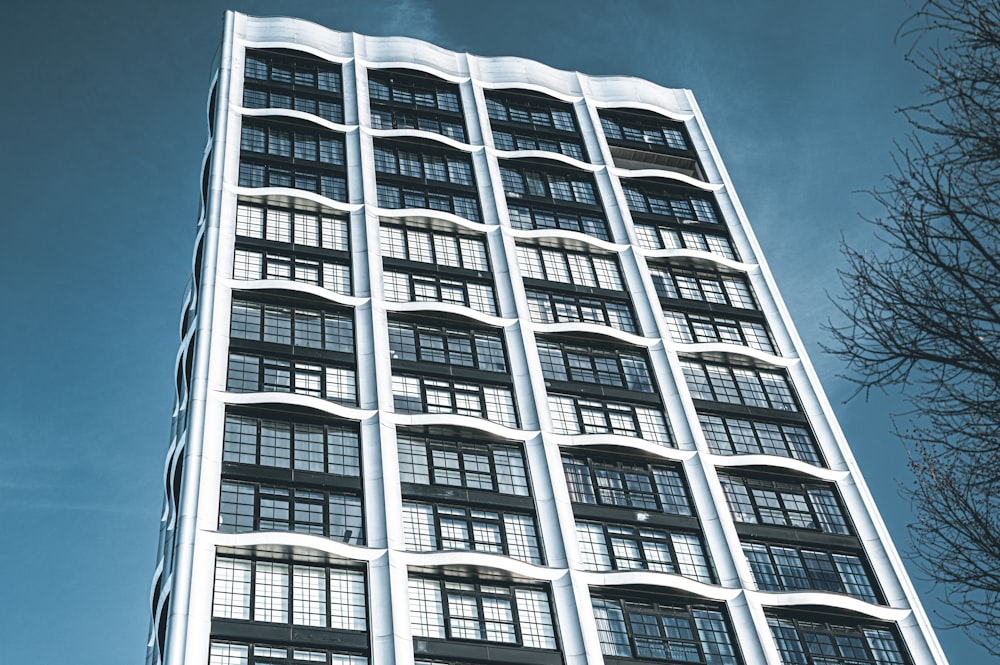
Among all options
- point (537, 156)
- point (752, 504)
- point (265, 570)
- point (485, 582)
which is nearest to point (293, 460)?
point (265, 570)

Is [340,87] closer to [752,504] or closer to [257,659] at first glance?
[752,504]

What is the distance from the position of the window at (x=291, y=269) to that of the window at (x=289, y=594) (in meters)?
18.0

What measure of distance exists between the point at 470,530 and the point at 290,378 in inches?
444

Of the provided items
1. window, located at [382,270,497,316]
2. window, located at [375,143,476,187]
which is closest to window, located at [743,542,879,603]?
window, located at [382,270,497,316]

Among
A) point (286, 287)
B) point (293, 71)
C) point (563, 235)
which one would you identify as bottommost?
point (286, 287)

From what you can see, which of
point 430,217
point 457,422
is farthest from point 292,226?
point 457,422

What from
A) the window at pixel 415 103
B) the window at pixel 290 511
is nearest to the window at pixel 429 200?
the window at pixel 415 103

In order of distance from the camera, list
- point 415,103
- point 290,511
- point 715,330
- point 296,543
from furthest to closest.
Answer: point 415,103
point 715,330
point 290,511
point 296,543

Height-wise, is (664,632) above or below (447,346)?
below

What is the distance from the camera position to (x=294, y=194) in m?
62.1

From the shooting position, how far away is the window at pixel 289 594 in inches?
1658

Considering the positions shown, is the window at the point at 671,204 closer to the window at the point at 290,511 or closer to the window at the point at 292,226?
the window at the point at 292,226

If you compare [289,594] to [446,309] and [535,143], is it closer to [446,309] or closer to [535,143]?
[446,309]

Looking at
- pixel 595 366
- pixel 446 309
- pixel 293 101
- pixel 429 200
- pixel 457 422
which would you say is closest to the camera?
pixel 457 422
